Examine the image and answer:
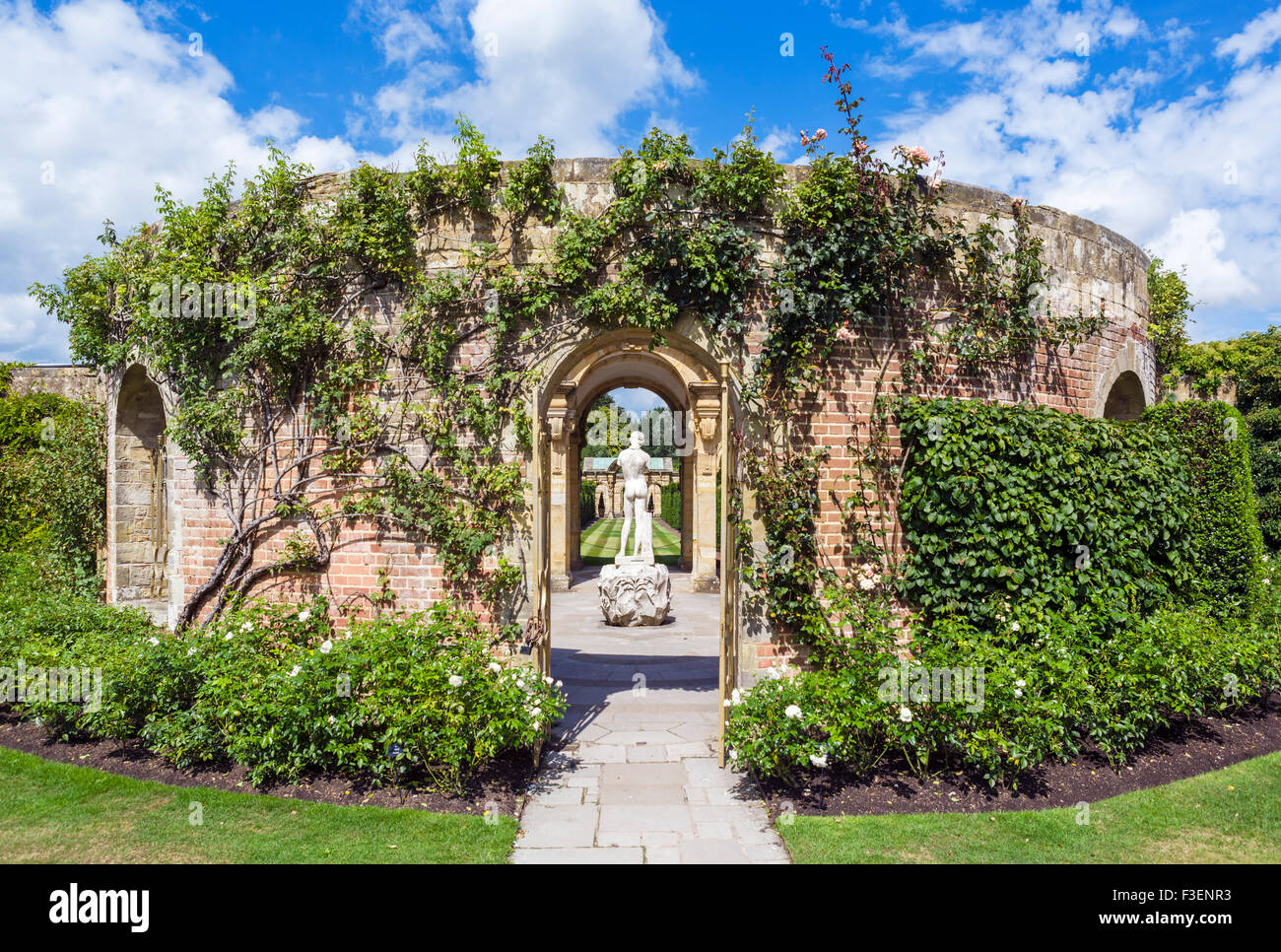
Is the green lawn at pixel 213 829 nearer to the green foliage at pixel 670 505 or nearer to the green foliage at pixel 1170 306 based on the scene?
the green foliage at pixel 1170 306

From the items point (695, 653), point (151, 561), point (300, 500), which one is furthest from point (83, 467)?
point (695, 653)

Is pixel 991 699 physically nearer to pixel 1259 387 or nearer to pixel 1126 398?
pixel 1126 398

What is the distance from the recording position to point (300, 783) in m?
4.14

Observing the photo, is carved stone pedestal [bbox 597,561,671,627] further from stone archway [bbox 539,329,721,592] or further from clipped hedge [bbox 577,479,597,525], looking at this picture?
clipped hedge [bbox 577,479,597,525]

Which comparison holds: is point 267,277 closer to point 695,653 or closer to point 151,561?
point 151,561

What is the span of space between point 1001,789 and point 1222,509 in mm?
4194

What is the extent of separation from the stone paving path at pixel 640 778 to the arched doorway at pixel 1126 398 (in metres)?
5.62

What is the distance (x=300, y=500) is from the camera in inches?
214

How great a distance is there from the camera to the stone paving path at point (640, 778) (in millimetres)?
3633

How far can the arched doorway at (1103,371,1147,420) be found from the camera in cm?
754

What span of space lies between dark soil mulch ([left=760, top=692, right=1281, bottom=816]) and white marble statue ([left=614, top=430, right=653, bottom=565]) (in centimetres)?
728

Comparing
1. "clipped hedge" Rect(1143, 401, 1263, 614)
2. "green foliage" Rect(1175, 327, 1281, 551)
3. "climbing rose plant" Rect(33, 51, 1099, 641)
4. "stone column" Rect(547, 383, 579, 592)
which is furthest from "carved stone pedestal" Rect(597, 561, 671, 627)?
"green foliage" Rect(1175, 327, 1281, 551)

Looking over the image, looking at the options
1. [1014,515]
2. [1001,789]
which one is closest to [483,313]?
[1014,515]

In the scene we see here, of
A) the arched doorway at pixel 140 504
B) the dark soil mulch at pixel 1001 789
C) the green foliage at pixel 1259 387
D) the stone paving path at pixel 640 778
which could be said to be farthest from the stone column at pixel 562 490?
the green foliage at pixel 1259 387
